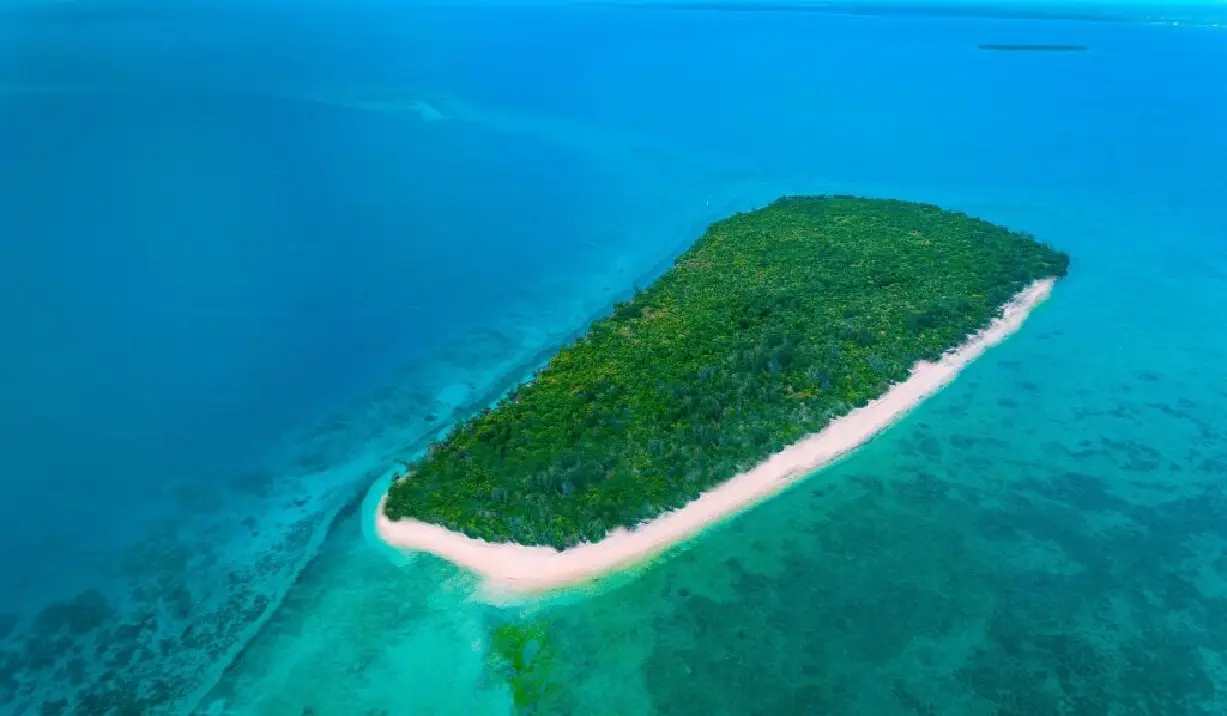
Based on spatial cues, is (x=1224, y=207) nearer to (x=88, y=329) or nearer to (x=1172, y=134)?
(x=1172, y=134)

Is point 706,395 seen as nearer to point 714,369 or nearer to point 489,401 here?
point 714,369

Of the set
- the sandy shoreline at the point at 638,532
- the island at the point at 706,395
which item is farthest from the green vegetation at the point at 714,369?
the sandy shoreline at the point at 638,532

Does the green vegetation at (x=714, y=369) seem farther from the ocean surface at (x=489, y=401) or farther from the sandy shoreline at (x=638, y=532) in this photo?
the ocean surface at (x=489, y=401)

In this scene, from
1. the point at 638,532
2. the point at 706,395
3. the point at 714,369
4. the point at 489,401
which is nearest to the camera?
the point at 638,532

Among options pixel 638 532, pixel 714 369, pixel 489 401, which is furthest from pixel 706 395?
pixel 489 401

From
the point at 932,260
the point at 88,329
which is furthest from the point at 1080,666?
the point at 88,329

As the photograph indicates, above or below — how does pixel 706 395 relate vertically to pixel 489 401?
above

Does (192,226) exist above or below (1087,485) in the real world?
above
